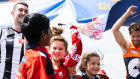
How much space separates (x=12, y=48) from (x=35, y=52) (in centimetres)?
181

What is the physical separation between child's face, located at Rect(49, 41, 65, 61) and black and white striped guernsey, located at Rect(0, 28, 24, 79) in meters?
1.00

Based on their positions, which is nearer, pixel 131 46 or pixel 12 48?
pixel 12 48

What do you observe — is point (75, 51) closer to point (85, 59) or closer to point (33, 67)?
point (33, 67)

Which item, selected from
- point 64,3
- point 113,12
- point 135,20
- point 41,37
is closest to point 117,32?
point 113,12

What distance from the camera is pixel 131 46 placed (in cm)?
396

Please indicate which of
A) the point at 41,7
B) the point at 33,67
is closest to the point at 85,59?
the point at 33,67

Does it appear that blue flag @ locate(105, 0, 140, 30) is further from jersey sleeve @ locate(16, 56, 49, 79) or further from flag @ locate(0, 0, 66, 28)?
jersey sleeve @ locate(16, 56, 49, 79)

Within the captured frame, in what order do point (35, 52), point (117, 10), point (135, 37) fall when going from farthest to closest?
point (117, 10)
point (135, 37)
point (35, 52)

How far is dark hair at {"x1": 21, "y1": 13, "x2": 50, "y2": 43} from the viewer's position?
1954mm

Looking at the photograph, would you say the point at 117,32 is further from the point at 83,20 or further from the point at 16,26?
the point at 16,26

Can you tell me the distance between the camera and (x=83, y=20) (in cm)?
484

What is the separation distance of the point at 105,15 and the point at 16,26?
6.74 feet

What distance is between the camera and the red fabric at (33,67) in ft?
5.83

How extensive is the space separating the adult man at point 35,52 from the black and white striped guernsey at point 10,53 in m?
1.61
